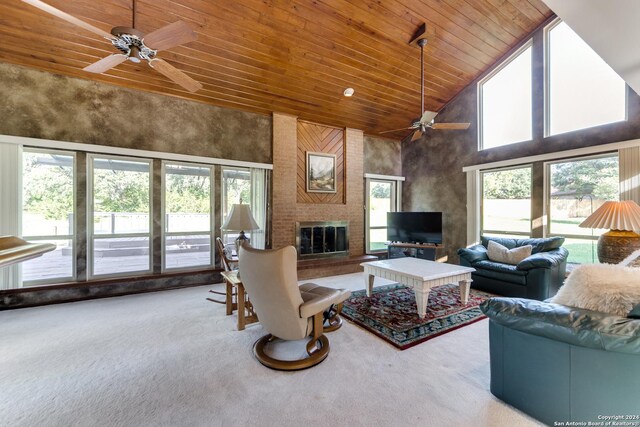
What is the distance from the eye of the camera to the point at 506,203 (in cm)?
495

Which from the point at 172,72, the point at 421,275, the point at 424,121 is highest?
the point at 172,72

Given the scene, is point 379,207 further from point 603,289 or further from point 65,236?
point 65,236

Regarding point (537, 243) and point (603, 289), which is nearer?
point (603, 289)

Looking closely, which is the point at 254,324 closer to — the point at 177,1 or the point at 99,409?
the point at 99,409

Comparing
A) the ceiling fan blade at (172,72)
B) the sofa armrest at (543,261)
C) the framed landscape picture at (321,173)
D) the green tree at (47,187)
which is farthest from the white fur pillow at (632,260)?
the green tree at (47,187)

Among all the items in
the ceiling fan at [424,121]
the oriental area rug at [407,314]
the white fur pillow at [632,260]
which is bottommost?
the oriental area rug at [407,314]

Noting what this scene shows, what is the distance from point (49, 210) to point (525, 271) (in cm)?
655

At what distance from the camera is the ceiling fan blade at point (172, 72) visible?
7.92ft

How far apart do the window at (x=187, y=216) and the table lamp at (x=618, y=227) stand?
5374 millimetres

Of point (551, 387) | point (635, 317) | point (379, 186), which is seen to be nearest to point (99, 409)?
point (551, 387)

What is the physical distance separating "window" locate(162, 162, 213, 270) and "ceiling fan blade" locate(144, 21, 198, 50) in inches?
98.7

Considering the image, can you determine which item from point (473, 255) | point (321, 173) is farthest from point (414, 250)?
point (321, 173)

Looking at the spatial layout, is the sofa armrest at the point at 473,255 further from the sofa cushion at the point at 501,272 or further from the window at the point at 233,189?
the window at the point at 233,189

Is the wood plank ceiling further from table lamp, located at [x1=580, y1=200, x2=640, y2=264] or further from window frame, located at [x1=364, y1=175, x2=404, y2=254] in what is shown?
table lamp, located at [x1=580, y1=200, x2=640, y2=264]
